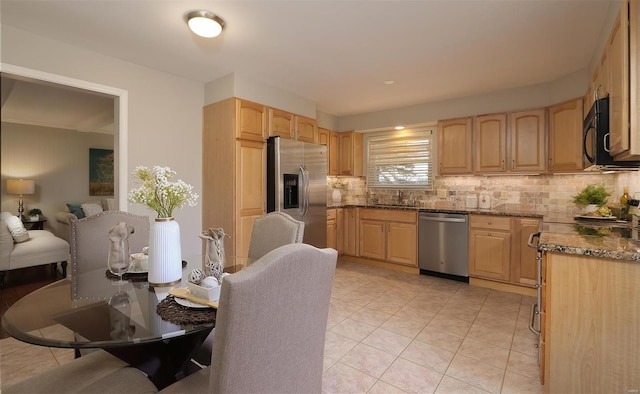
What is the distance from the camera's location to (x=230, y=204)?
11.0ft

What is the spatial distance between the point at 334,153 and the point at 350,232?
4.53 feet

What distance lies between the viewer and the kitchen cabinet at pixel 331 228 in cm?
468

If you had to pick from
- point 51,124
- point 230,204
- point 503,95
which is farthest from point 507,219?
point 51,124

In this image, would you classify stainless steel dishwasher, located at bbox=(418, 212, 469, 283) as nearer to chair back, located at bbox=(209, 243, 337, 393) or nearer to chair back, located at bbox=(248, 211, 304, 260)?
chair back, located at bbox=(248, 211, 304, 260)

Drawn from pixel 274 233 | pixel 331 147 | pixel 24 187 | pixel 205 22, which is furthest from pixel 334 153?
pixel 24 187

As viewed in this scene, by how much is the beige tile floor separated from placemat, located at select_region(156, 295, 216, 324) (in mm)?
1056

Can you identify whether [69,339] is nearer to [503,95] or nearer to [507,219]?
[507,219]

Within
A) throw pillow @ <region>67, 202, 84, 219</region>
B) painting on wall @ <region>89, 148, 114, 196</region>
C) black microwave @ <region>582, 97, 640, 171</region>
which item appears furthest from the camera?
painting on wall @ <region>89, 148, 114, 196</region>

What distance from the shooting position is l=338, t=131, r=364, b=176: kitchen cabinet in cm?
524

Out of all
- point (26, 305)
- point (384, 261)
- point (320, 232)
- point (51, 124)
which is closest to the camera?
point (26, 305)

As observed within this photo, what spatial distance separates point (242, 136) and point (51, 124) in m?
4.40

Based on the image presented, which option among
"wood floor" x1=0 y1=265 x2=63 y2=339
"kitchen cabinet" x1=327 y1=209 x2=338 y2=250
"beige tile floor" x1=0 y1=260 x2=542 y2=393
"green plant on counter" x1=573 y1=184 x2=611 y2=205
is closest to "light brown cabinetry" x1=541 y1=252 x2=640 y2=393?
"beige tile floor" x1=0 y1=260 x2=542 y2=393

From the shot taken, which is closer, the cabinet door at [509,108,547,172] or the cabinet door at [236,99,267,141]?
the cabinet door at [236,99,267,141]

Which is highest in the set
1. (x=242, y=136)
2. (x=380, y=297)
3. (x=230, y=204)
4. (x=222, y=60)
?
(x=222, y=60)
